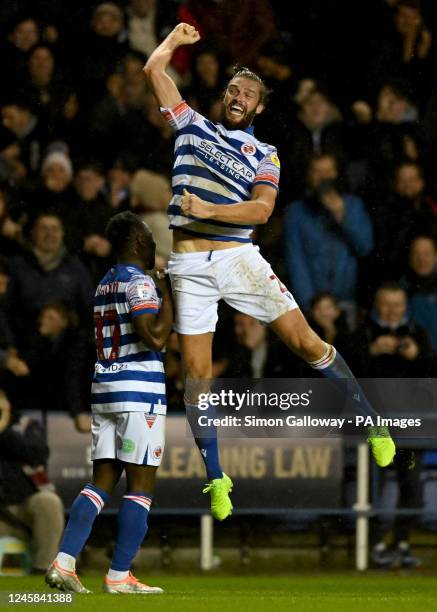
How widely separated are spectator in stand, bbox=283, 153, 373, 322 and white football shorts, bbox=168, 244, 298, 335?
2885 millimetres

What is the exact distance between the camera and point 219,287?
8.02 m

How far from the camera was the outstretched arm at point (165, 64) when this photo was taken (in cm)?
771

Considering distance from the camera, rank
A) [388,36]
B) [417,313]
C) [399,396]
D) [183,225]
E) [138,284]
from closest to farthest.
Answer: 1. [138,284]
2. [183,225]
3. [399,396]
4. [417,313]
5. [388,36]

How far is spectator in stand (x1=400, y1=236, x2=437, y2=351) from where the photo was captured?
36.4 ft

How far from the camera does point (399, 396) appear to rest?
1038 cm

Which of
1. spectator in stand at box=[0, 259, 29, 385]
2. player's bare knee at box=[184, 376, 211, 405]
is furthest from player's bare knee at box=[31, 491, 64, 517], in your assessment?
player's bare knee at box=[184, 376, 211, 405]

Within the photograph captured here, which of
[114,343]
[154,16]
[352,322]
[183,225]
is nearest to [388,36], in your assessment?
[154,16]

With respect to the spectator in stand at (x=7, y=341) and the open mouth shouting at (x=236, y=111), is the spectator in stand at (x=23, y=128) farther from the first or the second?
the open mouth shouting at (x=236, y=111)

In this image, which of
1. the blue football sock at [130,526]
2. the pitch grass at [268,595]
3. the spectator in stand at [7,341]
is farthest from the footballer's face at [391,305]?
the blue football sock at [130,526]

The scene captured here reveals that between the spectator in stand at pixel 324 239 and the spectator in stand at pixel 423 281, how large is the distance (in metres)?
0.35

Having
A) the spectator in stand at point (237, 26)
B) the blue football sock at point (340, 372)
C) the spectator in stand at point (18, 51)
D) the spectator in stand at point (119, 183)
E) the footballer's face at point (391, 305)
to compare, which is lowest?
the blue football sock at point (340, 372)

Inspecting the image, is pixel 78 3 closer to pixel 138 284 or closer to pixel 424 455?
pixel 424 455

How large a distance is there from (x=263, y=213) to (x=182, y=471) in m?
3.21

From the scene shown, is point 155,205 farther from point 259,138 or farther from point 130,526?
point 130,526
